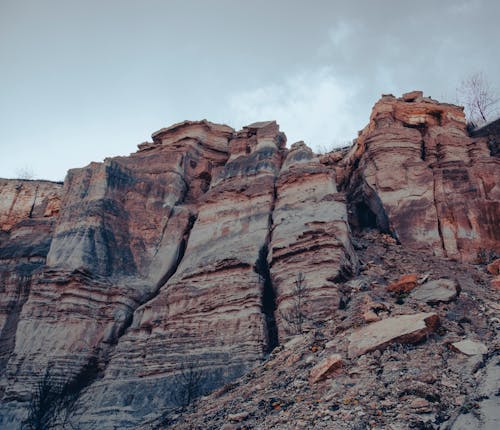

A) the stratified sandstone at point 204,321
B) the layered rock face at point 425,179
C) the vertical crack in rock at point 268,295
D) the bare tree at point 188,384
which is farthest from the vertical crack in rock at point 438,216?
the bare tree at point 188,384

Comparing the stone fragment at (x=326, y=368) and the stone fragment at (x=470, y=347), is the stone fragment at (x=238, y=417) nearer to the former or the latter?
the stone fragment at (x=326, y=368)

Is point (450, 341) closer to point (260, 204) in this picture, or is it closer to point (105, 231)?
point (260, 204)

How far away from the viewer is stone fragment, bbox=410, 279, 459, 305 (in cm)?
1301

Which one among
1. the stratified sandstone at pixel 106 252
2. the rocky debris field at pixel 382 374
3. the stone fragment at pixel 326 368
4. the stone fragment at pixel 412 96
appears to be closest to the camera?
the rocky debris field at pixel 382 374

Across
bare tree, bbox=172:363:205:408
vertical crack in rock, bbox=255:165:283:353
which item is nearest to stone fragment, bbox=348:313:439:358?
vertical crack in rock, bbox=255:165:283:353

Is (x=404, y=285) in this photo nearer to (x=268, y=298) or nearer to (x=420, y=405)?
(x=268, y=298)

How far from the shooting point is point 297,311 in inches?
617

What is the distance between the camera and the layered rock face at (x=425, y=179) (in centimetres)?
1969

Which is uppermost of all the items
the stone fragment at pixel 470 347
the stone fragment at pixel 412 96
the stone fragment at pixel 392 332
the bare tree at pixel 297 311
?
the stone fragment at pixel 412 96

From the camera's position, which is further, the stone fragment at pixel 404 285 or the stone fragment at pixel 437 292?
the stone fragment at pixel 404 285

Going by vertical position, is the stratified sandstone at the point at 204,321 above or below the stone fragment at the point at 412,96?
below

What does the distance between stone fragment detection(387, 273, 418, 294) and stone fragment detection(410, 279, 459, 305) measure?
12.2 inches

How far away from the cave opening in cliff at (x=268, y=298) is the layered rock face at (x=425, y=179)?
5954 millimetres

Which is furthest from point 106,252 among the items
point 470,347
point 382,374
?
point 470,347
